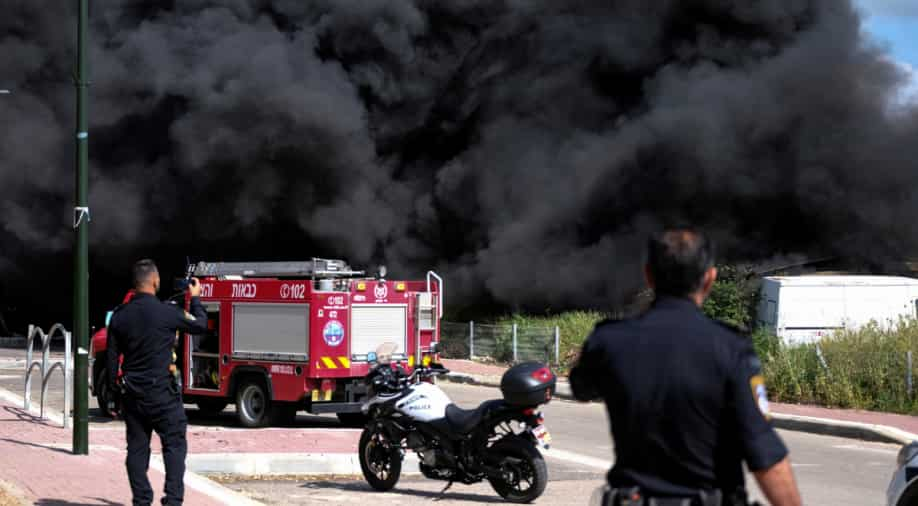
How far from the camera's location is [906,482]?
20.4 ft

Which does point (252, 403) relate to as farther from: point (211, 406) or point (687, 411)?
point (687, 411)

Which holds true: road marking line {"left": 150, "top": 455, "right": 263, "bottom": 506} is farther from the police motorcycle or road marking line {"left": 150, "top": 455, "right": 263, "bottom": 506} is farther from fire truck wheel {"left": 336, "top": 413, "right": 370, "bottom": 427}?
fire truck wheel {"left": 336, "top": 413, "right": 370, "bottom": 427}

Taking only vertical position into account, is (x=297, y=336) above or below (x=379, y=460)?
above

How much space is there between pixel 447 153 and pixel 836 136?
11447 millimetres

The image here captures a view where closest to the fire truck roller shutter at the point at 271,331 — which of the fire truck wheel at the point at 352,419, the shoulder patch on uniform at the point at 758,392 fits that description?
the fire truck wheel at the point at 352,419

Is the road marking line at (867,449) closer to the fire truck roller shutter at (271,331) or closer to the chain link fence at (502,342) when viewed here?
the fire truck roller shutter at (271,331)

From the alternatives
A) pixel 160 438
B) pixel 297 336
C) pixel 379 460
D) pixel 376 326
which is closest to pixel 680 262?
pixel 160 438

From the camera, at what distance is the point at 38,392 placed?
1830 cm

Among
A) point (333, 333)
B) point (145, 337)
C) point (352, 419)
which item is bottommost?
point (352, 419)

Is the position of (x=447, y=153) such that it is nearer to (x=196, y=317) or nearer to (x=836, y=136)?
(x=836, y=136)

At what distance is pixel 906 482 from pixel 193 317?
4166mm

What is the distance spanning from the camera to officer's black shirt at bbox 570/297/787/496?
9.71 feet

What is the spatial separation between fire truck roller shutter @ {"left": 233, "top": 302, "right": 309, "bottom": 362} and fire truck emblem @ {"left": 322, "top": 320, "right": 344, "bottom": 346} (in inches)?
8.8

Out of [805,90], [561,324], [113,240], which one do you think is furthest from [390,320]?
[113,240]
